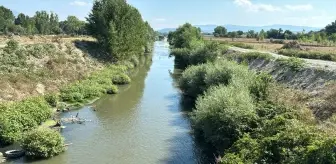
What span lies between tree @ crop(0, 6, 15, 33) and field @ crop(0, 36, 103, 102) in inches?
2674

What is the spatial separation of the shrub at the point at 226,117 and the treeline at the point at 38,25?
89057mm

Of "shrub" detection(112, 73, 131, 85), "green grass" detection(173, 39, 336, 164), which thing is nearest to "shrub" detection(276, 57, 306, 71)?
"green grass" detection(173, 39, 336, 164)

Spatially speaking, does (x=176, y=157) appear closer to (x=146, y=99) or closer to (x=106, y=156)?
(x=106, y=156)

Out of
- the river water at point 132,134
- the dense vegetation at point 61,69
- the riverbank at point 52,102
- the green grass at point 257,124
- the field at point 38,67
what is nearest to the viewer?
the green grass at point 257,124

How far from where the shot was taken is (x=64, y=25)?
170500 mm

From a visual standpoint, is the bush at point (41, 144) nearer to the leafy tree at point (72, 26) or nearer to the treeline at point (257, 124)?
the treeline at point (257, 124)

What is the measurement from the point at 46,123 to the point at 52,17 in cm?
12478

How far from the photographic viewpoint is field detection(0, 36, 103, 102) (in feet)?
134

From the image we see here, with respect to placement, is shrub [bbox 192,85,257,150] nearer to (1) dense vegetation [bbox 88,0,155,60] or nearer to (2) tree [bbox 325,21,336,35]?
(1) dense vegetation [bbox 88,0,155,60]

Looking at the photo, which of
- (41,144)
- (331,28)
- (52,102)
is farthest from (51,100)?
(331,28)

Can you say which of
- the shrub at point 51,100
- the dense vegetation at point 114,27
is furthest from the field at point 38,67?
the dense vegetation at point 114,27

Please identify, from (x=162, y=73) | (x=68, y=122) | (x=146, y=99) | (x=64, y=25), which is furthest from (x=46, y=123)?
(x=64, y=25)

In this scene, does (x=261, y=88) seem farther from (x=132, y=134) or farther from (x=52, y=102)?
(x=52, y=102)

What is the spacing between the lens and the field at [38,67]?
4091 cm
